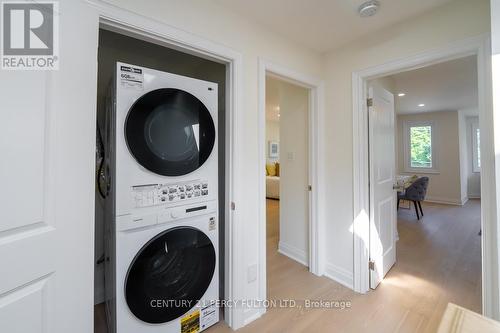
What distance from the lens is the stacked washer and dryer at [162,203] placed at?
1176 millimetres

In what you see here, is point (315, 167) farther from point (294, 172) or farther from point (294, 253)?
point (294, 253)

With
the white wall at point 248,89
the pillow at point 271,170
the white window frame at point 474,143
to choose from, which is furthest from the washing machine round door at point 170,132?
the white window frame at point 474,143

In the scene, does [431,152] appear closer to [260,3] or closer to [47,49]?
[260,3]

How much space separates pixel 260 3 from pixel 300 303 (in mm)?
2337

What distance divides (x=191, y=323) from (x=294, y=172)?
183 centimetres

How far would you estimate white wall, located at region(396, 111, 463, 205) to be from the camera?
5.34 meters

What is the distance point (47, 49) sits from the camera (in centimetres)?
82

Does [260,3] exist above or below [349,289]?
above

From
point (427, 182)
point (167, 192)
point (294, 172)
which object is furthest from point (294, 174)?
point (427, 182)

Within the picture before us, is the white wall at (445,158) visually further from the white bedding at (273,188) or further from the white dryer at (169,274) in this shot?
the white dryer at (169,274)

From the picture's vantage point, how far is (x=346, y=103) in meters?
2.09

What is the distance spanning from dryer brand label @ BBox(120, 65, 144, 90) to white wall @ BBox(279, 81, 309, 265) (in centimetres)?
179

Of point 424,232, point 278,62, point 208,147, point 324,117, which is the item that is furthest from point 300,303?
point 424,232

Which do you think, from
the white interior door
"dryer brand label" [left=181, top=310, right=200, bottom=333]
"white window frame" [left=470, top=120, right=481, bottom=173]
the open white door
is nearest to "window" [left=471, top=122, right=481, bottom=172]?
"white window frame" [left=470, top=120, right=481, bottom=173]
